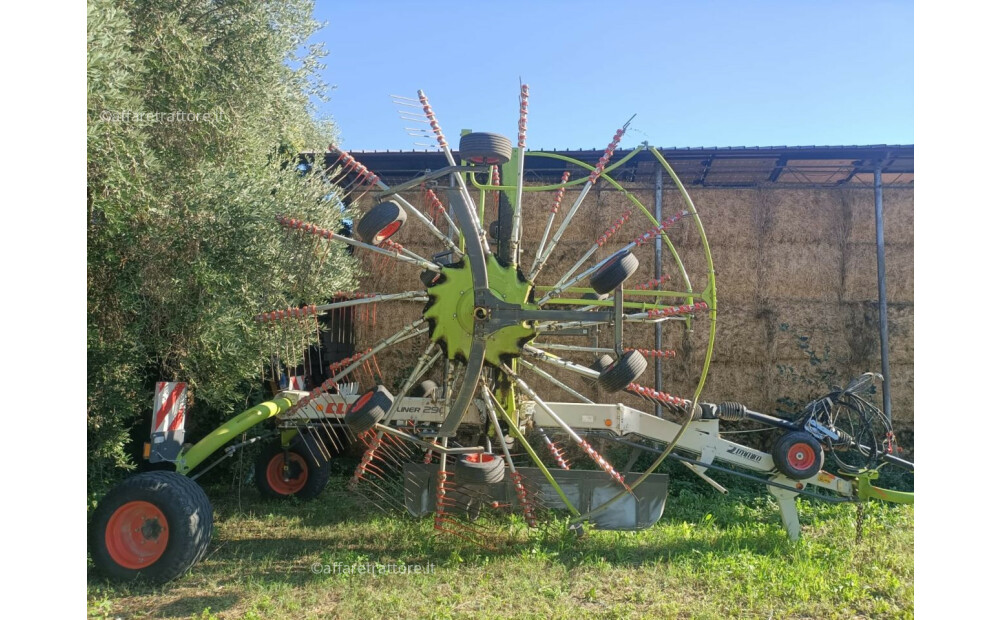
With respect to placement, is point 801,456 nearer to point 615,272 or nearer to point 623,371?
point 623,371

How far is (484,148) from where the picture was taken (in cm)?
575

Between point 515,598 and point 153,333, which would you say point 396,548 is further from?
point 153,333

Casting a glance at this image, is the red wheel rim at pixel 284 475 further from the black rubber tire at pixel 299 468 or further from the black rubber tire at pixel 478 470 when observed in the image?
the black rubber tire at pixel 478 470

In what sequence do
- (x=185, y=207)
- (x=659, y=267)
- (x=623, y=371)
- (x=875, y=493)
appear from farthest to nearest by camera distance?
(x=659, y=267) < (x=875, y=493) < (x=185, y=207) < (x=623, y=371)

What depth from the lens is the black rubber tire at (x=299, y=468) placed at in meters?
8.53

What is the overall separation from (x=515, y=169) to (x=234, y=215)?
2.83 metres

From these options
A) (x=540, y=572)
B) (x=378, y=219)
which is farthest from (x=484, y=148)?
(x=540, y=572)

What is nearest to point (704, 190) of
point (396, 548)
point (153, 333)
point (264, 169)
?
point (264, 169)

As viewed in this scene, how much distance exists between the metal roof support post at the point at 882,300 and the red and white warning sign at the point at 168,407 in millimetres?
9491

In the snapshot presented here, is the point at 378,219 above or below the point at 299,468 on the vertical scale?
above

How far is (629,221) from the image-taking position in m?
10.8

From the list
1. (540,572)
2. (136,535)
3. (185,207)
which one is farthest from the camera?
(185,207)

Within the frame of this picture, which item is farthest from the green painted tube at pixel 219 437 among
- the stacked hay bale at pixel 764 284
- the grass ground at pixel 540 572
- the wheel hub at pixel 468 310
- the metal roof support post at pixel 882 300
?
the metal roof support post at pixel 882 300

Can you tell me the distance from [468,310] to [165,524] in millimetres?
2996
